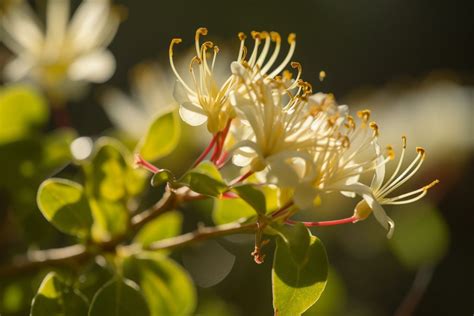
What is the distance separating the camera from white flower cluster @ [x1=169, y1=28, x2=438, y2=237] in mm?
798

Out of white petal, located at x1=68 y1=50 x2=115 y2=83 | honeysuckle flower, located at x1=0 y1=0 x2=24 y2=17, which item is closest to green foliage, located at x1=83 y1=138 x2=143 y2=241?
white petal, located at x1=68 y1=50 x2=115 y2=83

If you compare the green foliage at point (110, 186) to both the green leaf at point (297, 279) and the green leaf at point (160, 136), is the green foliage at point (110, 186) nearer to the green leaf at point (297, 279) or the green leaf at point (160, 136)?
the green leaf at point (160, 136)

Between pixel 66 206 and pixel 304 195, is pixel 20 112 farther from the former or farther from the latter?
pixel 304 195

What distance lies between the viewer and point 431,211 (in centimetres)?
167

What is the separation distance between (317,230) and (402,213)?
220mm

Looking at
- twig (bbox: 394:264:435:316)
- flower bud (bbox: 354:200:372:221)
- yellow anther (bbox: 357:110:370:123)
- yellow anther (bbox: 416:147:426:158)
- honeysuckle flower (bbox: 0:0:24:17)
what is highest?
honeysuckle flower (bbox: 0:0:24:17)

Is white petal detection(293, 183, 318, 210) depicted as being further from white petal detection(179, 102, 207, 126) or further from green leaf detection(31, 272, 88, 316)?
green leaf detection(31, 272, 88, 316)

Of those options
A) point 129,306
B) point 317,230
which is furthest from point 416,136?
point 129,306

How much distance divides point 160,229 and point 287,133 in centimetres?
38

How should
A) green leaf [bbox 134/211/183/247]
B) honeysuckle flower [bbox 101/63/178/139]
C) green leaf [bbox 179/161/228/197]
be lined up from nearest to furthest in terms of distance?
green leaf [bbox 179/161/228/197] → green leaf [bbox 134/211/183/247] → honeysuckle flower [bbox 101/63/178/139]

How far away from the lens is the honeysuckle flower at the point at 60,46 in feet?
4.83

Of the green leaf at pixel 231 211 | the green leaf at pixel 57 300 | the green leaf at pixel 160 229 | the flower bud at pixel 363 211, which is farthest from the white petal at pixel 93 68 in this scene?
the flower bud at pixel 363 211

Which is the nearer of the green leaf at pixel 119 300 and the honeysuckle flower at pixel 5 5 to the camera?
the green leaf at pixel 119 300

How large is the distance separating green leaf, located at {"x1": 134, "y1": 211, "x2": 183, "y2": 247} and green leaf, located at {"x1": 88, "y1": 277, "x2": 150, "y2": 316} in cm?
20
